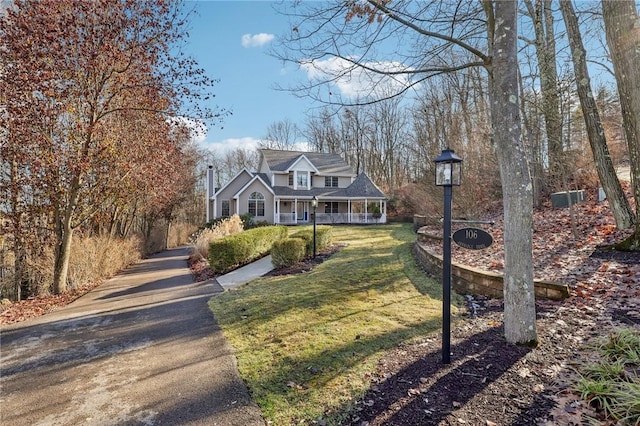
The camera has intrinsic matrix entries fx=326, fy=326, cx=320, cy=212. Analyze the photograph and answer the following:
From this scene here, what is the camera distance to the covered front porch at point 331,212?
26922 millimetres

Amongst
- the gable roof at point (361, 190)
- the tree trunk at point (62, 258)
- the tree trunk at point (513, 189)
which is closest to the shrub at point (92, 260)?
the tree trunk at point (62, 258)

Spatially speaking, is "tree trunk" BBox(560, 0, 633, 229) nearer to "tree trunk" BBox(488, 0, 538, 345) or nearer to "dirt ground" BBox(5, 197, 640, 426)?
"dirt ground" BBox(5, 197, 640, 426)

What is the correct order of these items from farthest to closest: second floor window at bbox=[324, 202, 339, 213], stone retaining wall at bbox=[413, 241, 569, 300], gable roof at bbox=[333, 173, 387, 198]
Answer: second floor window at bbox=[324, 202, 339, 213], gable roof at bbox=[333, 173, 387, 198], stone retaining wall at bbox=[413, 241, 569, 300]

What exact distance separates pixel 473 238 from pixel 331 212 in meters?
24.8

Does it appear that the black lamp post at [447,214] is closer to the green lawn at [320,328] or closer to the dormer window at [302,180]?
the green lawn at [320,328]

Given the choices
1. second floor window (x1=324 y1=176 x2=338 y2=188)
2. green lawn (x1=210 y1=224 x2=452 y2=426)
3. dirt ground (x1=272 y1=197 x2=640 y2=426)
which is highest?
second floor window (x1=324 y1=176 x2=338 y2=188)

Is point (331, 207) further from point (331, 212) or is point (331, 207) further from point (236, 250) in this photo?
point (236, 250)

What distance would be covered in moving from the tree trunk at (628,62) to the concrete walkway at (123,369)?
6892 mm

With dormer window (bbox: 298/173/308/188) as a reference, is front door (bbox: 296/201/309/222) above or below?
below

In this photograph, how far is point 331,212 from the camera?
2852cm

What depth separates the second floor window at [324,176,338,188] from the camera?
29.5 metres

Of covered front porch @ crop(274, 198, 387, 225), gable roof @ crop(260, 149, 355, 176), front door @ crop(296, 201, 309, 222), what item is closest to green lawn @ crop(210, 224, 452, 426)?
covered front porch @ crop(274, 198, 387, 225)

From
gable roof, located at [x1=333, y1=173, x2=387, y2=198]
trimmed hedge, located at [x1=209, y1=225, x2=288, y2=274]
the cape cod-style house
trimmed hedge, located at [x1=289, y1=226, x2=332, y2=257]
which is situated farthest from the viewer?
gable roof, located at [x1=333, y1=173, x2=387, y2=198]

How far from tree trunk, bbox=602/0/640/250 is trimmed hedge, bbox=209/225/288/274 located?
9.54 meters
